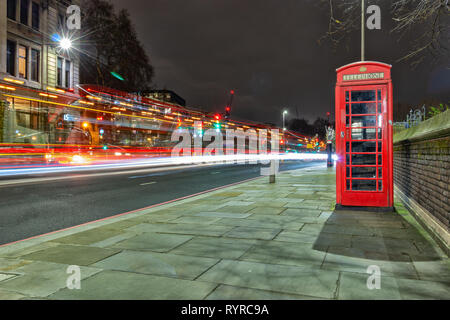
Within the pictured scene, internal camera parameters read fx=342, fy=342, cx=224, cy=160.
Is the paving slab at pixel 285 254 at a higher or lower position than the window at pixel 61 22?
lower

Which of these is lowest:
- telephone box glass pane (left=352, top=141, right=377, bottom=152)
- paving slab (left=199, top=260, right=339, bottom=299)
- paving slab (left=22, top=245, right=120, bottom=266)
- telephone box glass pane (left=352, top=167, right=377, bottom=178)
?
paving slab (left=22, top=245, right=120, bottom=266)

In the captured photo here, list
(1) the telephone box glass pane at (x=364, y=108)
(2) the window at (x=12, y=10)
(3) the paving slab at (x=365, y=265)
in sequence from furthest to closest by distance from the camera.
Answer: (2) the window at (x=12, y=10), (1) the telephone box glass pane at (x=364, y=108), (3) the paving slab at (x=365, y=265)

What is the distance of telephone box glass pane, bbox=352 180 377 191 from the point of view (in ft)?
24.7

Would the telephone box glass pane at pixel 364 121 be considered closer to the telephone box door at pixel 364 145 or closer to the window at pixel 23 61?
the telephone box door at pixel 364 145

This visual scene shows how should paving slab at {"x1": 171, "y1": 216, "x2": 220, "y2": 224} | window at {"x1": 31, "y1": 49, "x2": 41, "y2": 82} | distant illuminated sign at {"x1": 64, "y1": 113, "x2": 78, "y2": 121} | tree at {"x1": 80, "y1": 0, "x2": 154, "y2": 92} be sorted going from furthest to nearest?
tree at {"x1": 80, "y1": 0, "x2": 154, "y2": 92} < distant illuminated sign at {"x1": 64, "y1": 113, "x2": 78, "y2": 121} < window at {"x1": 31, "y1": 49, "x2": 41, "y2": 82} < paving slab at {"x1": 171, "y1": 216, "x2": 220, "y2": 224}

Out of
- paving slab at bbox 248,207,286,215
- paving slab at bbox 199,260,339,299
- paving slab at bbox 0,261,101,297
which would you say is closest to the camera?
paving slab at bbox 199,260,339,299

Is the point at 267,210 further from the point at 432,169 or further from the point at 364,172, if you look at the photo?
the point at 432,169

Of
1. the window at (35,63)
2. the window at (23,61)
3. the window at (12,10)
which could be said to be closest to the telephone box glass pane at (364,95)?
the window at (23,61)

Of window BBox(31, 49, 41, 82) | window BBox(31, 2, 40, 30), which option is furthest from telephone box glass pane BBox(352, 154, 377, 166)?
window BBox(31, 2, 40, 30)

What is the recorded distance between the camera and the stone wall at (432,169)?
458 cm

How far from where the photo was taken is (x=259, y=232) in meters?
5.79

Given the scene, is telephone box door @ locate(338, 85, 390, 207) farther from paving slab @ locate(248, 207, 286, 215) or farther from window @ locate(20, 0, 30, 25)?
window @ locate(20, 0, 30, 25)

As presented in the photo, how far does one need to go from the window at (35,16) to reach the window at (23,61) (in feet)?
8.70

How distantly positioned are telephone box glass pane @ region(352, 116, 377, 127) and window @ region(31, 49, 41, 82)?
32116mm
